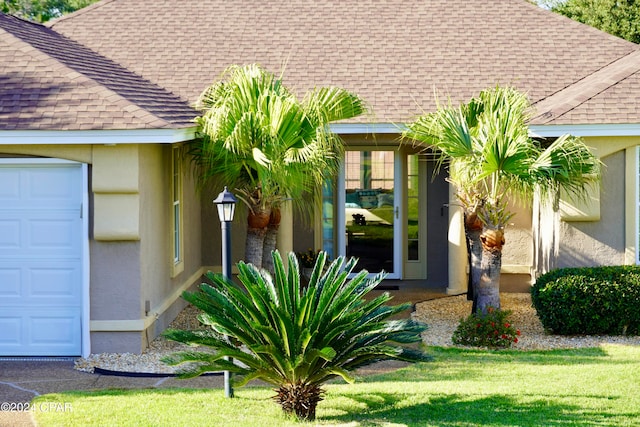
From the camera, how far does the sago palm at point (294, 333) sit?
873 cm

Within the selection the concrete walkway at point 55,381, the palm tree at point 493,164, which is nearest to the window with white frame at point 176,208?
the concrete walkway at point 55,381

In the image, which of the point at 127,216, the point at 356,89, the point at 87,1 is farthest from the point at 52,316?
the point at 87,1

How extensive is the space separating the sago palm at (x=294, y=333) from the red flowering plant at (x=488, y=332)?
325 centimetres

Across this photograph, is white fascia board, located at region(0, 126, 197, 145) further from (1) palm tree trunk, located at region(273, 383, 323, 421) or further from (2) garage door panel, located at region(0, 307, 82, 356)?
(1) palm tree trunk, located at region(273, 383, 323, 421)

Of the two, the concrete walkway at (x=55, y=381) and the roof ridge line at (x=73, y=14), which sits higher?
the roof ridge line at (x=73, y=14)

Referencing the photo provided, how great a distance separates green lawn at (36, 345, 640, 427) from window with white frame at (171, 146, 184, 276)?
431 centimetres

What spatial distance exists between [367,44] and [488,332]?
21.8 ft

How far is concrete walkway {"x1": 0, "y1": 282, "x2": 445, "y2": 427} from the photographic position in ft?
32.7

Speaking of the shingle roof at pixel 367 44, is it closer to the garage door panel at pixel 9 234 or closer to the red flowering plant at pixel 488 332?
the red flowering plant at pixel 488 332

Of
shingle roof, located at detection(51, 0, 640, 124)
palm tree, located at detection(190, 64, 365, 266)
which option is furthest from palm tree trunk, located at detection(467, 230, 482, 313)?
shingle roof, located at detection(51, 0, 640, 124)

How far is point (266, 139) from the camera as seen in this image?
1217cm

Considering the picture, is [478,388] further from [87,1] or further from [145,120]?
[87,1]

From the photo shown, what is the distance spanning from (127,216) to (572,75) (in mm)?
7993

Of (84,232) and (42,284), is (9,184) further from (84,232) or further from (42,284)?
(42,284)
